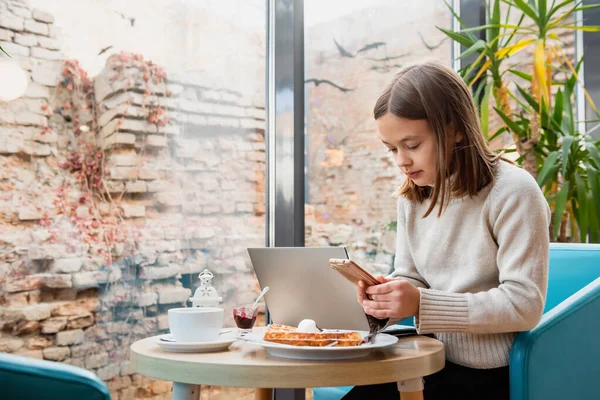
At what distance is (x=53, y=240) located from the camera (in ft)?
6.54

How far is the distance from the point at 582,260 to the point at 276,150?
1.34 meters

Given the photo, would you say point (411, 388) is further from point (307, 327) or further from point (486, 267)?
point (486, 267)

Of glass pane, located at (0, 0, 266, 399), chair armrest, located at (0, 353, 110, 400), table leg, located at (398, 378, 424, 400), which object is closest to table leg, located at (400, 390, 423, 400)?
table leg, located at (398, 378, 424, 400)

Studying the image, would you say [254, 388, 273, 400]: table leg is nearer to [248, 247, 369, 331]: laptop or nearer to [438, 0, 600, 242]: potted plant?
[248, 247, 369, 331]: laptop

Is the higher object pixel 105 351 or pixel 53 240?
pixel 53 240

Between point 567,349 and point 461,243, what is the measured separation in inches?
13.6

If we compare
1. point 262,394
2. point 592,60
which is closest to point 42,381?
point 262,394

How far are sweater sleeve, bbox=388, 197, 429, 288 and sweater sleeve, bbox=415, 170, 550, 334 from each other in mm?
320

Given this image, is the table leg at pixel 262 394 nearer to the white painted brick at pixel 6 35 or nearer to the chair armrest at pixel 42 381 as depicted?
the chair armrest at pixel 42 381

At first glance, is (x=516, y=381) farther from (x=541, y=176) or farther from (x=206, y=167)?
(x=541, y=176)

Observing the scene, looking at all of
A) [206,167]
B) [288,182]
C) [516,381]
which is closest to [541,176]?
[288,182]

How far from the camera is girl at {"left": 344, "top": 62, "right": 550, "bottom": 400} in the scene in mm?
1381

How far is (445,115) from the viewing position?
1.53 m

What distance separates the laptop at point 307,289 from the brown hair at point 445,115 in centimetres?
36
